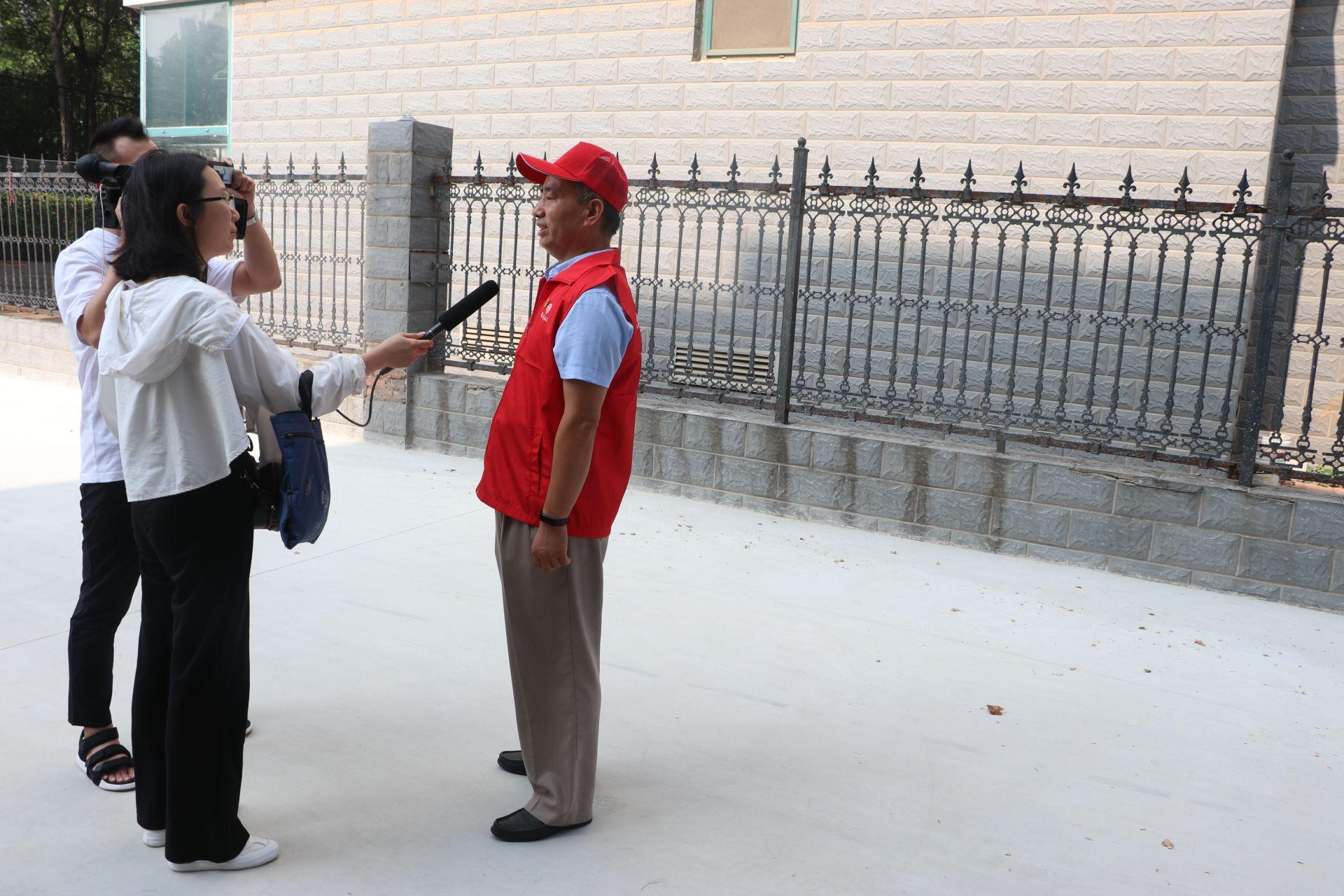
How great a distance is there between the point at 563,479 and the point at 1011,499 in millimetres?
4220

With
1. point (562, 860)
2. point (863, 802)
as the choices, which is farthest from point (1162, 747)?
point (562, 860)

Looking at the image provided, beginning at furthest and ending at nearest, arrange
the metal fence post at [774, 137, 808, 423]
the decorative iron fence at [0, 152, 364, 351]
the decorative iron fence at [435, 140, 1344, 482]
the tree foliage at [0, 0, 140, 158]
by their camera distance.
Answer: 1. the tree foliage at [0, 0, 140, 158]
2. the decorative iron fence at [0, 152, 364, 351]
3. the metal fence post at [774, 137, 808, 423]
4. the decorative iron fence at [435, 140, 1344, 482]

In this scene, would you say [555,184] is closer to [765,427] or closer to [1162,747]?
[1162,747]

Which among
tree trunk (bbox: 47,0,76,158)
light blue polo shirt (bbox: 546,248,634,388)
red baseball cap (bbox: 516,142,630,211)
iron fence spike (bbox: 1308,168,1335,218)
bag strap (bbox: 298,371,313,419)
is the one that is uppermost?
tree trunk (bbox: 47,0,76,158)

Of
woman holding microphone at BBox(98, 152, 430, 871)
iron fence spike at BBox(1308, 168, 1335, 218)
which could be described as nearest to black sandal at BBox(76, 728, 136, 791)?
woman holding microphone at BBox(98, 152, 430, 871)

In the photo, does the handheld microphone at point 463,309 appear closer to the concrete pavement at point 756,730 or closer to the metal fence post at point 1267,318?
the concrete pavement at point 756,730

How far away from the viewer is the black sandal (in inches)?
126

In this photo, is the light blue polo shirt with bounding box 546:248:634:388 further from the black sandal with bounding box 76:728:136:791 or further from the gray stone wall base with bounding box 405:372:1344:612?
the gray stone wall base with bounding box 405:372:1344:612

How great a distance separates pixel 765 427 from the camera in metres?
7.05

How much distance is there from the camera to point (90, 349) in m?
3.12

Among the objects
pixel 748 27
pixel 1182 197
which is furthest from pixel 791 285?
pixel 748 27

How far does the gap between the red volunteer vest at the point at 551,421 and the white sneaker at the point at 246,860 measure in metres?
1.07

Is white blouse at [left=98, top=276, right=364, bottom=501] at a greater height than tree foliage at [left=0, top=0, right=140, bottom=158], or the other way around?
tree foliage at [left=0, top=0, right=140, bottom=158]

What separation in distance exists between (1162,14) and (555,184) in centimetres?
670
